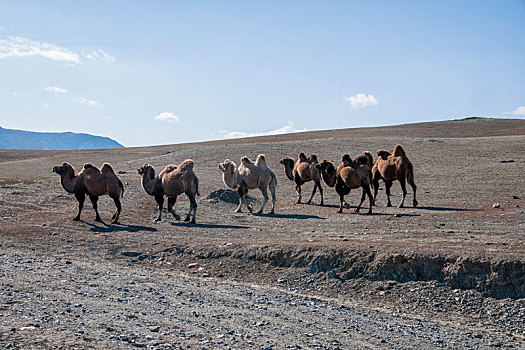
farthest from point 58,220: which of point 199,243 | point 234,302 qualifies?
point 234,302

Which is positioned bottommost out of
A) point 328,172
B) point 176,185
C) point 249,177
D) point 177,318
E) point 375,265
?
point 177,318

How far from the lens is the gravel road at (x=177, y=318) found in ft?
19.9

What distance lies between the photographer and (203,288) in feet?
29.5

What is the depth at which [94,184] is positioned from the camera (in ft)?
52.3

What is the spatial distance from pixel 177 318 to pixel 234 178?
1247 centimetres

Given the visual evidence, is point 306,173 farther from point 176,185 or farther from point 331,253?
point 331,253

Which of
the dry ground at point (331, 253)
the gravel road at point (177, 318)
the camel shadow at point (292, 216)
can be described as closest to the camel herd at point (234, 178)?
the camel shadow at point (292, 216)

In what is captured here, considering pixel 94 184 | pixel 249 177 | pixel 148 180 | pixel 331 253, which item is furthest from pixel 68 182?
pixel 331 253

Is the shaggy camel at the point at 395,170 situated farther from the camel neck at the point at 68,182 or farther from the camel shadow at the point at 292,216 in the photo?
the camel neck at the point at 68,182

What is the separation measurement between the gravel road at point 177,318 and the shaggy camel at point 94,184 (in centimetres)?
623

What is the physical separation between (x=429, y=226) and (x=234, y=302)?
25.3 feet

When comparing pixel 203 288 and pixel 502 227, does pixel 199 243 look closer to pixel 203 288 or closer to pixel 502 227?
pixel 203 288

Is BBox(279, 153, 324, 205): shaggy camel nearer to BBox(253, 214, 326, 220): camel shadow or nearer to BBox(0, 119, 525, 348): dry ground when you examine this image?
BBox(0, 119, 525, 348): dry ground

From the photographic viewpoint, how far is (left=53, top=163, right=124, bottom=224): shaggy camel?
15844 mm
